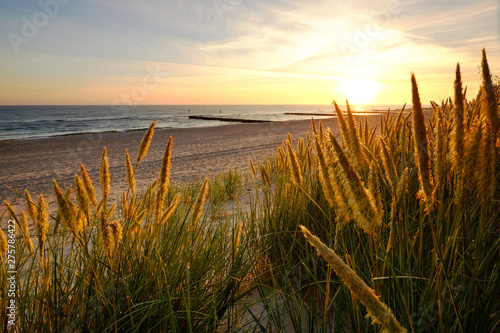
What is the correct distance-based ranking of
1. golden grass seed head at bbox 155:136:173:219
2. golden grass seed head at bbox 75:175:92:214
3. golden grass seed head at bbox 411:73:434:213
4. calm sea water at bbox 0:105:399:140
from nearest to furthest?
golden grass seed head at bbox 411:73:434:213 < golden grass seed head at bbox 75:175:92:214 < golden grass seed head at bbox 155:136:173:219 < calm sea water at bbox 0:105:399:140

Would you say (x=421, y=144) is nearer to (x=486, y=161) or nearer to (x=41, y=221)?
(x=486, y=161)

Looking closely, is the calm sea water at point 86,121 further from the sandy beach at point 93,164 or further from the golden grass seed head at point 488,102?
the golden grass seed head at point 488,102

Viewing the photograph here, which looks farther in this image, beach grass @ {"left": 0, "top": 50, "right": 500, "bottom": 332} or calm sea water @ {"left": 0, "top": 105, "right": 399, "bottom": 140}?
calm sea water @ {"left": 0, "top": 105, "right": 399, "bottom": 140}

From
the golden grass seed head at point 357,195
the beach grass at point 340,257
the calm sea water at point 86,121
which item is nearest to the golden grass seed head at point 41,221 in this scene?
the beach grass at point 340,257

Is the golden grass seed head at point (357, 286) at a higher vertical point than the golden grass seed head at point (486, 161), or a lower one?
lower

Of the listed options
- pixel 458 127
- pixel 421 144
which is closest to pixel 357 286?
pixel 421 144

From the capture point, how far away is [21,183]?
964 centimetres

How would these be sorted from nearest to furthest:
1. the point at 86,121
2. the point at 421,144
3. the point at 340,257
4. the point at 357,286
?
the point at 357,286 → the point at 421,144 → the point at 340,257 → the point at 86,121

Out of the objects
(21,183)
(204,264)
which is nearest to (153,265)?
(204,264)

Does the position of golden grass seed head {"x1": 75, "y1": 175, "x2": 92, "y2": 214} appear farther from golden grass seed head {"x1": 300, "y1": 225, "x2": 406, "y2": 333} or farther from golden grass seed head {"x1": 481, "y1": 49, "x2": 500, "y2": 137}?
golden grass seed head {"x1": 481, "y1": 49, "x2": 500, "y2": 137}

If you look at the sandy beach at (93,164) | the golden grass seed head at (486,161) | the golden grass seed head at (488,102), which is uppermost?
the golden grass seed head at (488,102)

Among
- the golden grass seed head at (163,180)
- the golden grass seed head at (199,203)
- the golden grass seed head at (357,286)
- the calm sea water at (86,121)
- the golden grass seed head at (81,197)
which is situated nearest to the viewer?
the golden grass seed head at (357,286)

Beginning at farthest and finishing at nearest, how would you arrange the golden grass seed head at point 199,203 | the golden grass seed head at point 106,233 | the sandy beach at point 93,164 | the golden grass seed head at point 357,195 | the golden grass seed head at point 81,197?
1. the sandy beach at point 93,164
2. the golden grass seed head at point 199,203
3. the golden grass seed head at point 81,197
4. the golden grass seed head at point 106,233
5. the golden grass seed head at point 357,195

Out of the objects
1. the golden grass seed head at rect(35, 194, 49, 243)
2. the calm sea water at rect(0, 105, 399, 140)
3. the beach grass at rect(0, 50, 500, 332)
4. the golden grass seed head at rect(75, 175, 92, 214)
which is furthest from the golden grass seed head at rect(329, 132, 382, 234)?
the calm sea water at rect(0, 105, 399, 140)
